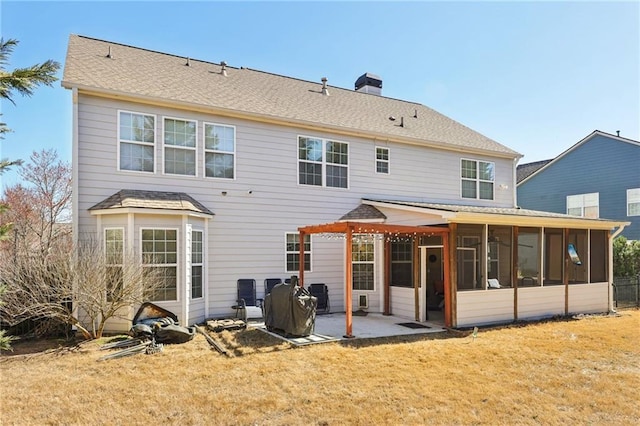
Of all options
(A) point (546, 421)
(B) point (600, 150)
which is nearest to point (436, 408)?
(A) point (546, 421)

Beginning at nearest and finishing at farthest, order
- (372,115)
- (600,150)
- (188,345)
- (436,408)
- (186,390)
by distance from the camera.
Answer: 1. (436,408)
2. (186,390)
3. (188,345)
4. (372,115)
5. (600,150)

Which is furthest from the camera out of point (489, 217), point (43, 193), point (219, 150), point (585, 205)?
point (585, 205)

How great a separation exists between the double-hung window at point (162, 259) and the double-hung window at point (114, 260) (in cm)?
50

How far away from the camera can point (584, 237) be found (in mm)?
11586

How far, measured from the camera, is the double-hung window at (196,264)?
9305mm

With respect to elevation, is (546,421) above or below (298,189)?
below

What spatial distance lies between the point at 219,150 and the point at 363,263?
5.10 meters

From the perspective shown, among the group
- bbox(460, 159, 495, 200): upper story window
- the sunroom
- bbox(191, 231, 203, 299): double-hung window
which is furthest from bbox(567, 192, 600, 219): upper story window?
bbox(191, 231, 203, 299): double-hung window

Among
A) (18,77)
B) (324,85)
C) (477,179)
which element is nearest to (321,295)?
(477,179)

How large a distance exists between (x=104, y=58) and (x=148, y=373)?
8675 millimetres

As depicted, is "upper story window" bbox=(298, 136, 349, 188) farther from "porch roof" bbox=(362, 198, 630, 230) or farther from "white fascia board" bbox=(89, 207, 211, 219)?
"white fascia board" bbox=(89, 207, 211, 219)

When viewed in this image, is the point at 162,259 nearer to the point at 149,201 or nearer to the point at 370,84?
the point at 149,201

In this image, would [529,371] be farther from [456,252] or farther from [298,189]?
[298,189]

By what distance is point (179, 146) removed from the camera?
32.3 feet
